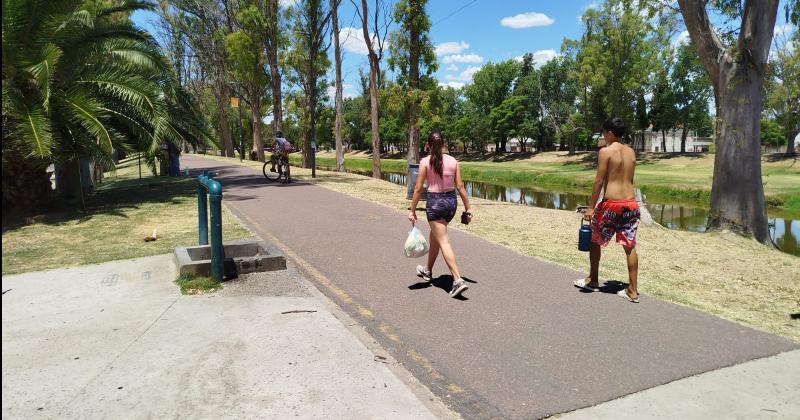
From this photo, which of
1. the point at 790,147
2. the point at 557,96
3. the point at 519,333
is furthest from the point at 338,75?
the point at 557,96

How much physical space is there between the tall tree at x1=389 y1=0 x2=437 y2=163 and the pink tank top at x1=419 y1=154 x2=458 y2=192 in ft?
56.0

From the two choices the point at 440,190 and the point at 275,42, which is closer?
the point at 440,190

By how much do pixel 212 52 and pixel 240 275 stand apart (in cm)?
3935

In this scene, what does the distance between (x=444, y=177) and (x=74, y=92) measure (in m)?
9.74

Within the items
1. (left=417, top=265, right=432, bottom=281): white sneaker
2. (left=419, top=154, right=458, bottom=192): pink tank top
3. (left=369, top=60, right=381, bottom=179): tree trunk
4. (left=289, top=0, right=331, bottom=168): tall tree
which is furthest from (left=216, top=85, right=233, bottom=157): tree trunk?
(left=419, top=154, right=458, bottom=192): pink tank top

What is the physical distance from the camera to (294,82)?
43125 millimetres

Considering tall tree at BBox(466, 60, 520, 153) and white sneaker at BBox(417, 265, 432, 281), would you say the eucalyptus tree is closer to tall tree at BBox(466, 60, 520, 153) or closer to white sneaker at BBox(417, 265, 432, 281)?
white sneaker at BBox(417, 265, 432, 281)


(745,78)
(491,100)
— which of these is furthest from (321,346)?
(491,100)

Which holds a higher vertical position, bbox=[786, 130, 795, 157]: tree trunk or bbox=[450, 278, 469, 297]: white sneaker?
bbox=[786, 130, 795, 157]: tree trunk

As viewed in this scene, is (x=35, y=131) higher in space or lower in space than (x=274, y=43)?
lower

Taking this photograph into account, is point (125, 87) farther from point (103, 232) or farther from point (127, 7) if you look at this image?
point (103, 232)

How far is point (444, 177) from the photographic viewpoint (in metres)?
5.81

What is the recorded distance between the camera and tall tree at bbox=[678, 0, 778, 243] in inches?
418

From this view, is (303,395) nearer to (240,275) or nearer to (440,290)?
(440,290)
